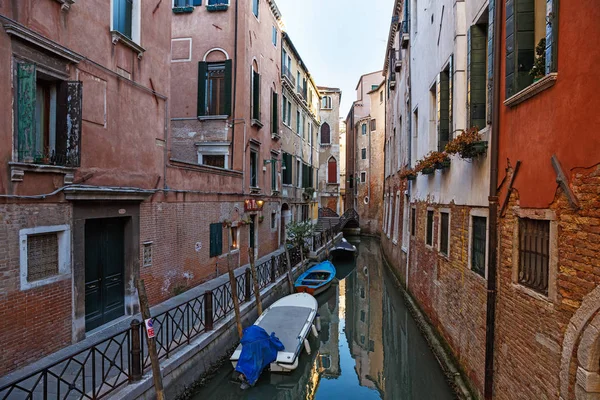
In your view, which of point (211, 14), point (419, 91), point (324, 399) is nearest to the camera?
point (324, 399)

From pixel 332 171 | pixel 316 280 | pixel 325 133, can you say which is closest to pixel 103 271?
pixel 316 280

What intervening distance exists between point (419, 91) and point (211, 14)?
7.38 meters

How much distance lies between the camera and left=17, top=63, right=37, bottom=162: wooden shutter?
5.29 m

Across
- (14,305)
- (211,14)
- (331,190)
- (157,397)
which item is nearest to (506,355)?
(157,397)

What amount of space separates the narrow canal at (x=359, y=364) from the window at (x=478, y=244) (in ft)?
7.36

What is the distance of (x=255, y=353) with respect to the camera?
6996 mm

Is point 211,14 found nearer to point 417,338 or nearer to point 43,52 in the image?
point 43,52

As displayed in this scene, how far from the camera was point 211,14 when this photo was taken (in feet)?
44.5

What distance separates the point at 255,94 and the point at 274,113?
2.53 m

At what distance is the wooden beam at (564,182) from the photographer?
11.5ft

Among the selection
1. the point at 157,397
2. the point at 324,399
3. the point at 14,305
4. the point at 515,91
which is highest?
the point at 515,91

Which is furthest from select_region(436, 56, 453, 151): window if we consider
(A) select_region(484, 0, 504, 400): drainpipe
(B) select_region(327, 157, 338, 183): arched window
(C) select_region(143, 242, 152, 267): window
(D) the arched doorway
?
(B) select_region(327, 157, 338, 183): arched window

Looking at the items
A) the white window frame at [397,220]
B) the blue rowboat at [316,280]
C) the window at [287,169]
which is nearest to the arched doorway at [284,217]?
the window at [287,169]

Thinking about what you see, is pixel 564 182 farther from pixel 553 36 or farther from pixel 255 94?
pixel 255 94
